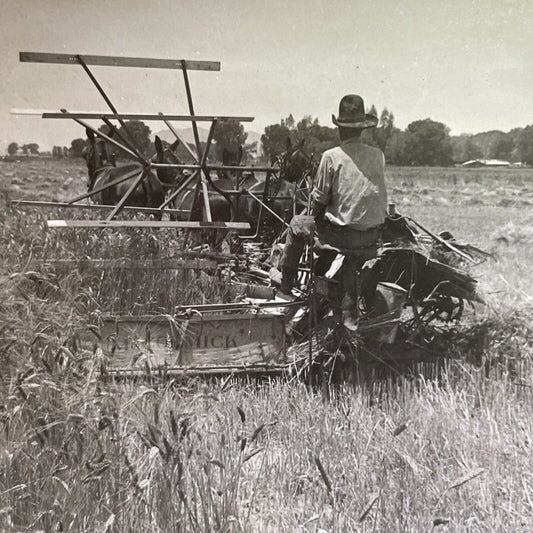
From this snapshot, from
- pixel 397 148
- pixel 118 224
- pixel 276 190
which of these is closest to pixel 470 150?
pixel 397 148

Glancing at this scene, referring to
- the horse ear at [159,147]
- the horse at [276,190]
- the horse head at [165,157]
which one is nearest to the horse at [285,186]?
the horse at [276,190]

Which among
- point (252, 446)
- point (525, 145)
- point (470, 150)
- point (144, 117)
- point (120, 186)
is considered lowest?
point (252, 446)

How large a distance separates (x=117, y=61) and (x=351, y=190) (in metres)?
2.13

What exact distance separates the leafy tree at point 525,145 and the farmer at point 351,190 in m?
3.20

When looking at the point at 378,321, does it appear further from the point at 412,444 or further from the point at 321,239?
the point at 412,444

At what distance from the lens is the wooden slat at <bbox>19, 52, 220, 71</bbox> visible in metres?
4.50

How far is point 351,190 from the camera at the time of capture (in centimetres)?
437

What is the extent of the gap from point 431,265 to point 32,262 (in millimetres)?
3052

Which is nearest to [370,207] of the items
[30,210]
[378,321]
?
[378,321]

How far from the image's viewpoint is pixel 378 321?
14.6 ft

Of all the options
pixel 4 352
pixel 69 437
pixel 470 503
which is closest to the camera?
pixel 69 437

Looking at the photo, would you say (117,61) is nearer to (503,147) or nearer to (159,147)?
(159,147)

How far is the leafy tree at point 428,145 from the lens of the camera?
10.2m

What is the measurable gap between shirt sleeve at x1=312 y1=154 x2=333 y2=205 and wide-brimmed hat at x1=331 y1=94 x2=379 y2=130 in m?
0.28
